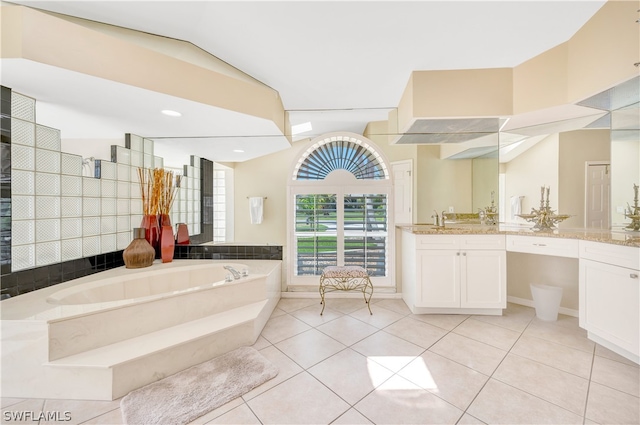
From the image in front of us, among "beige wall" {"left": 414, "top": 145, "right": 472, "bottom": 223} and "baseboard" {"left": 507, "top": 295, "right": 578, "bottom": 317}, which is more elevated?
"beige wall" {"left": 414, "top": 145, "right": 472, "bottom": 223}

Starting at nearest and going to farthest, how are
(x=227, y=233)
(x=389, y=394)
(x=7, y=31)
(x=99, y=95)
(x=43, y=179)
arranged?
(x=7, y=31), (x=389, y=394), (x=99, y=95), (x=43, y=179), (x=227, y=233)

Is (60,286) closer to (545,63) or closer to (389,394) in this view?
(389,394)

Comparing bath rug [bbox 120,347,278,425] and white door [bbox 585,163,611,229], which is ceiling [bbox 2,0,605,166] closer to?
white door [bbox 585,163,611,229]

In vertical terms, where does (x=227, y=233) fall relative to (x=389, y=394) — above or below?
above

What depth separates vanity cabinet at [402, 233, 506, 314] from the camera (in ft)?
7.95

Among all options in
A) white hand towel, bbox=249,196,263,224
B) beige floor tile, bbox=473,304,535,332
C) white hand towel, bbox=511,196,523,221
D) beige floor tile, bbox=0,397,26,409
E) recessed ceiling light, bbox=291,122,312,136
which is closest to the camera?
beige floor tile, bbox=0,397,26,409

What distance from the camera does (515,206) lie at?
2.83 metres

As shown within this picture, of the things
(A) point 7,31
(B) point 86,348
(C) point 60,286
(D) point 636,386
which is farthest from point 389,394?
(A) point 7,31

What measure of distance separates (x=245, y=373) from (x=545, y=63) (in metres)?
3.39

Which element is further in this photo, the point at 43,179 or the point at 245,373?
the point at 43,179

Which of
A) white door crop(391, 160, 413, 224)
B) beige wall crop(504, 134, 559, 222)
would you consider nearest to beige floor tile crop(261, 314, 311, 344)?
white door crop(391, 160, 413, 224)

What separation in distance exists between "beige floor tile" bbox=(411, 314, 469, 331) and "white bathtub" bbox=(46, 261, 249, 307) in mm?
1809

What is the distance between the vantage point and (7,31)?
135cm

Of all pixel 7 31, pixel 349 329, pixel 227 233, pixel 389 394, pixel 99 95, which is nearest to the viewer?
pixel 7 31
